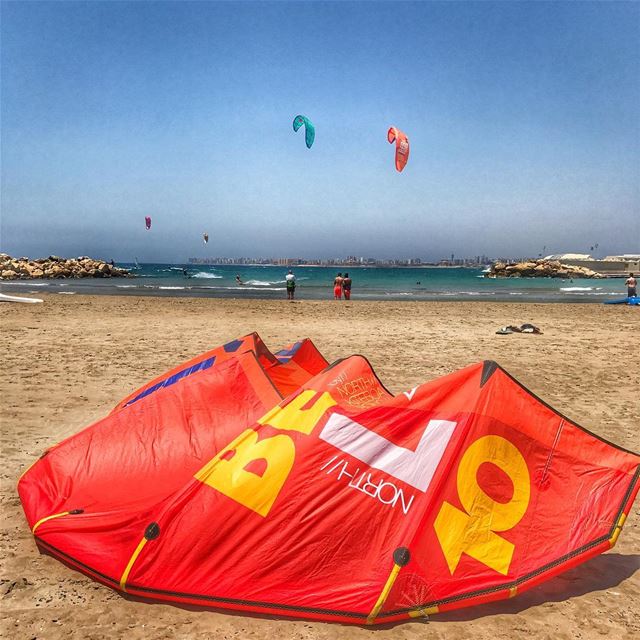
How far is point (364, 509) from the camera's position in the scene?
307cm

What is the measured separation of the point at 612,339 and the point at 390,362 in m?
8.11

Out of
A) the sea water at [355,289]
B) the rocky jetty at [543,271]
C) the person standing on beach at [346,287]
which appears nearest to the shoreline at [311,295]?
the sea water at [355,289]

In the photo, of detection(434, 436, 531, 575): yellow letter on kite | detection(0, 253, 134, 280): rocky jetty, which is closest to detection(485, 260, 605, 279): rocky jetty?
detection(0, 253, 134, 280): rocky jetty

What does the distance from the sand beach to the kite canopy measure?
14 centimetres

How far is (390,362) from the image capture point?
10.2 metres

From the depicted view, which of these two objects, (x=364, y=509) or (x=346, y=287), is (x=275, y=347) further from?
(x=346, y=287)

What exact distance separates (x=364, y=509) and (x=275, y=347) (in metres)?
9.33

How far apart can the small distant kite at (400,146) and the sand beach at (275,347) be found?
22.2 feet

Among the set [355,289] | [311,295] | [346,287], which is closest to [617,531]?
[346,287]

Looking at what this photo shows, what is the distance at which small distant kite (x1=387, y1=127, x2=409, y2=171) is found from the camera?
21719 millimetres

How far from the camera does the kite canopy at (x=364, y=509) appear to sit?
2912 millimetres

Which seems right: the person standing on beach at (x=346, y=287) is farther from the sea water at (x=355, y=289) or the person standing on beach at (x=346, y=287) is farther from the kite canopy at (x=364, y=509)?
the kite canopy at (x=364, y=509)

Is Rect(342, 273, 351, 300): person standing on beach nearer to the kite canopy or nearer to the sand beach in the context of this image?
the sand beach

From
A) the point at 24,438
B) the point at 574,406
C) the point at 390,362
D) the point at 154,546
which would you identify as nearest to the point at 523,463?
the point at 154,546
